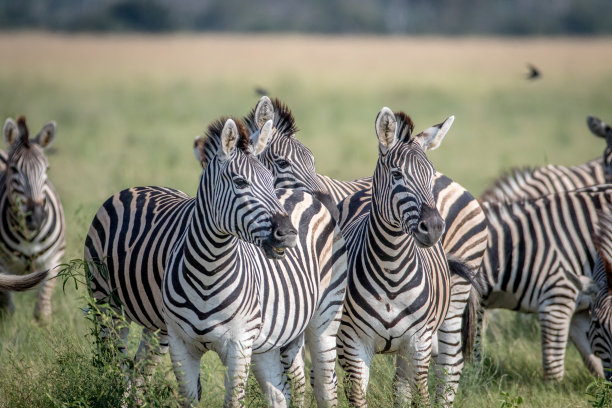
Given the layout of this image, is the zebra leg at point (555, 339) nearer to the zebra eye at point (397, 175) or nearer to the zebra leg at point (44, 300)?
the zebra eye at point (397, 175)

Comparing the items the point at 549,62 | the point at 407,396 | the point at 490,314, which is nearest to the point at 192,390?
the point at 407,396

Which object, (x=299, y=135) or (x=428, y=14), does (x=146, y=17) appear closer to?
(x=428, y=14)

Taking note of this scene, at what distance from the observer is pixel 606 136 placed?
9156 millimetres

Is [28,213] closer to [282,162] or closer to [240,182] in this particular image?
[282,162]

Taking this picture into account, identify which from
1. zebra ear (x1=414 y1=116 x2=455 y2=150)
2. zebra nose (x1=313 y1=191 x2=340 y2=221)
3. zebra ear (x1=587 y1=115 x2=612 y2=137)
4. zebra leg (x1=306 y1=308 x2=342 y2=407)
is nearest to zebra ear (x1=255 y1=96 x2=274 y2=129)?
zebra nose (x1=313 y1=191 x2=340 y2=221)

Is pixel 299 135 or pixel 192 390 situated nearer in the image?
pixel 192 390

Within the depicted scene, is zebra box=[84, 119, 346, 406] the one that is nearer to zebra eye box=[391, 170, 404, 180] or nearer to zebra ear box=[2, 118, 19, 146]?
zebra eye box=[391, 170, 404, 180]

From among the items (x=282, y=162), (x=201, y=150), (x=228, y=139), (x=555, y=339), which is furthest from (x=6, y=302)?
(x=555, y=339)

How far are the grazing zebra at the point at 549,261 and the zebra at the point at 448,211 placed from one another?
82 centimetres

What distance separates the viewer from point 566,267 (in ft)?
22.8

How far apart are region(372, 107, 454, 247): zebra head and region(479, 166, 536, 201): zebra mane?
3.47 m

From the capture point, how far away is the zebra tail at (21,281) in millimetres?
4941

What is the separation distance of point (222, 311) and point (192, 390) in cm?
59

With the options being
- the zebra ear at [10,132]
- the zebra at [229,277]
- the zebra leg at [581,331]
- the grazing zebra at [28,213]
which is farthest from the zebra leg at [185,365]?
the zebra leg at [581,331]
